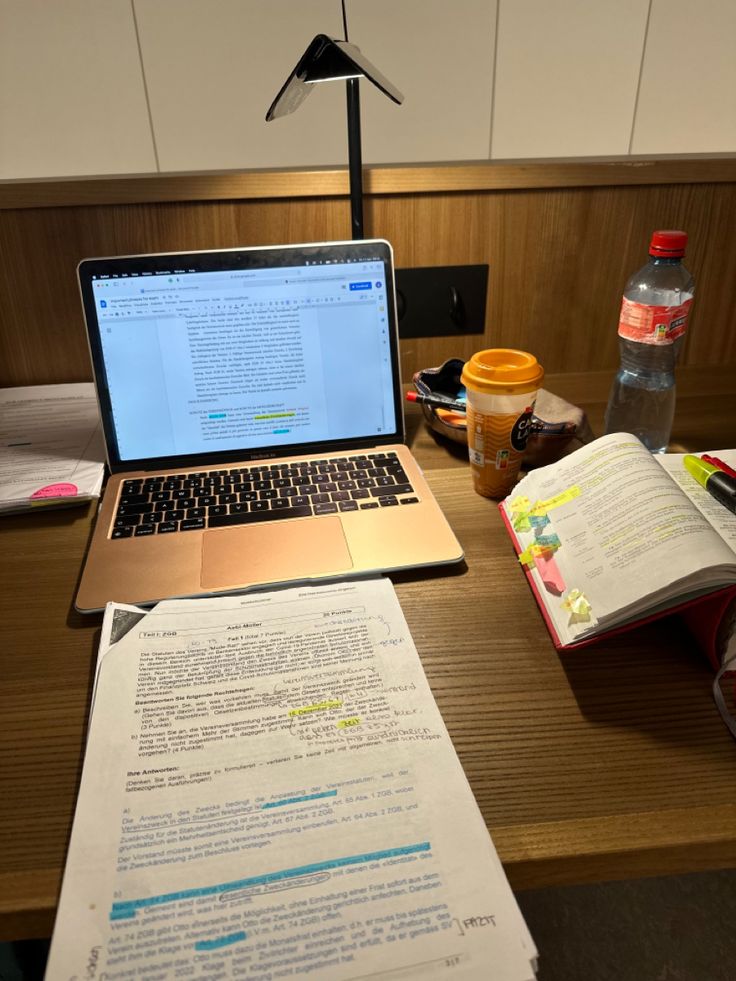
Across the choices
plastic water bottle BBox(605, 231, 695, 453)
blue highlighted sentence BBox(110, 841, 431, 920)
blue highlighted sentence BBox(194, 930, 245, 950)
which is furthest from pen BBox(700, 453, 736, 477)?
blue highlighted sentence BBox(194, 930, 245, 950)

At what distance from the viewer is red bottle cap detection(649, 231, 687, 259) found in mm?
859

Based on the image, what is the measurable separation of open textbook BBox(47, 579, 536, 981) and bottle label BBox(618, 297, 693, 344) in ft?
1.65

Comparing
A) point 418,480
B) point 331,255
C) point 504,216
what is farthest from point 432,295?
point 418,480

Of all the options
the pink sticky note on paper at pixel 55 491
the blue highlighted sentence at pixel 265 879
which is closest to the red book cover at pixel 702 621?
the blue highlighted sentence at pixel 265 879

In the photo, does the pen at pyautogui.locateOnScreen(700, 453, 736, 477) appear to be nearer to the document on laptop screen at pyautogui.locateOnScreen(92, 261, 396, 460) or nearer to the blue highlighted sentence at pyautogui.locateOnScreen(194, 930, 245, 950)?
the document on laptop screen at pyautogui.locateOnScreen(92, 261, 396, 460)

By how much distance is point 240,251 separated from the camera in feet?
2.86

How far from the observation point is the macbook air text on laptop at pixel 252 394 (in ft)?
2.69

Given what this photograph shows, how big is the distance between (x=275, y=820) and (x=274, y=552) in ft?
1.05

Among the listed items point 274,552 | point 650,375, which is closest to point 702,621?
point 274,552

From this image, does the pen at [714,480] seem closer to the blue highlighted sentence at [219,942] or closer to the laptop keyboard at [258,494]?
the laptop keyboard at [258,494]

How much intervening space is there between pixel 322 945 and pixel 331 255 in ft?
2.43

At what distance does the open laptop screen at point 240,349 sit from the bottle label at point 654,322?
0.30m

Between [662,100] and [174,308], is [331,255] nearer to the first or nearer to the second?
[174,308]

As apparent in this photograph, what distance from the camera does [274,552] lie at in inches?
29.4
